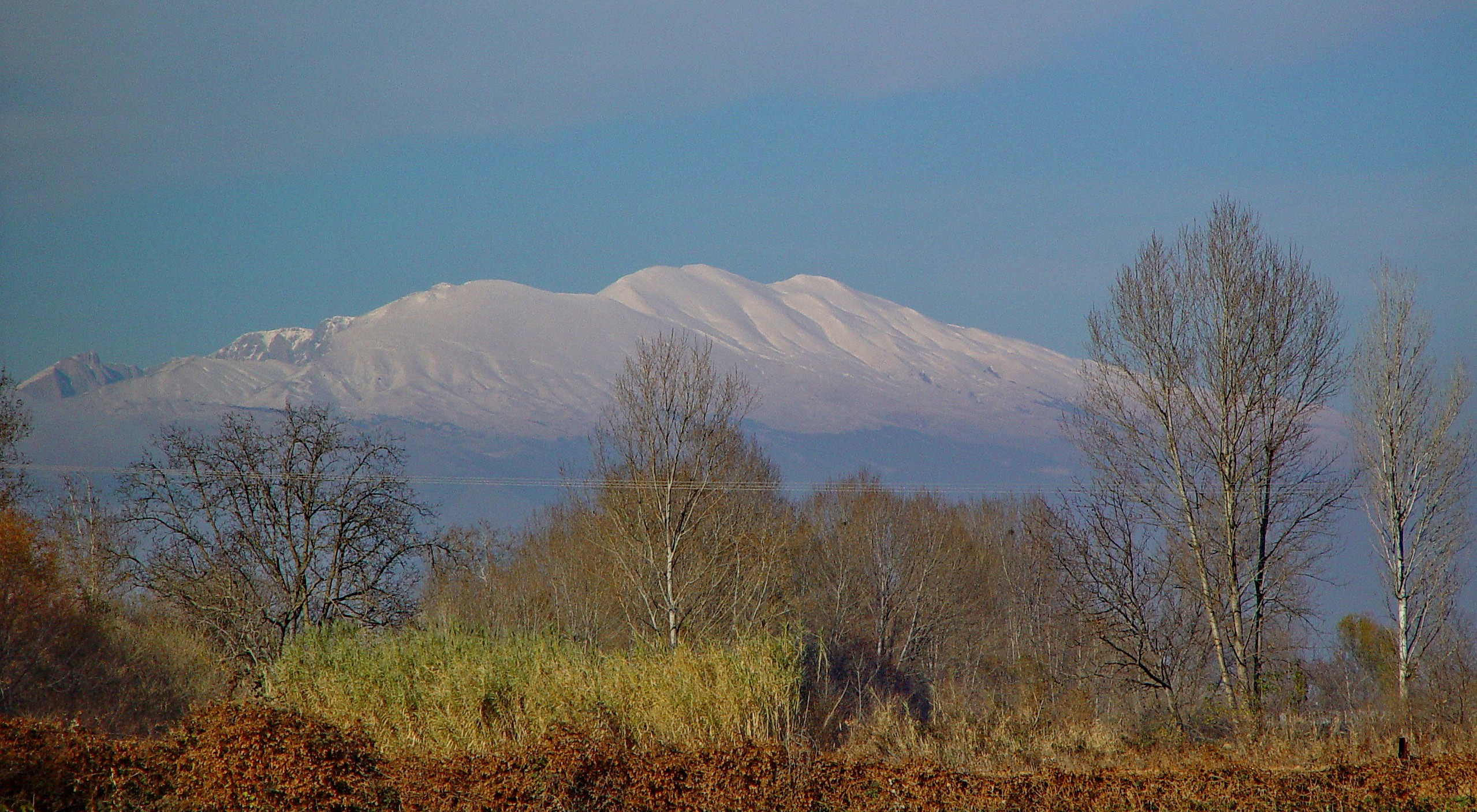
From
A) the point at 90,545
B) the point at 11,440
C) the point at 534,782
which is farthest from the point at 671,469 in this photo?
Result: the point at 90,545

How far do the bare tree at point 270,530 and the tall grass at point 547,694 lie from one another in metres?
12.4

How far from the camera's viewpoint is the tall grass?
472 inches

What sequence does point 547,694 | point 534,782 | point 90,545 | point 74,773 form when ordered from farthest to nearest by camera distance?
point 90,545 < point 547,694 < point 74,773 < point 534,782

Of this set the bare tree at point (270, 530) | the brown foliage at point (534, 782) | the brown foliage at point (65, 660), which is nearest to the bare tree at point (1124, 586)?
the brown foliage at point (534, 782)

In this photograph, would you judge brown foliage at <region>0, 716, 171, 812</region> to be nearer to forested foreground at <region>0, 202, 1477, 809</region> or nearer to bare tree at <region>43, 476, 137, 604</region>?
forested foreground at <region>0, 202, 1477, 809</region>

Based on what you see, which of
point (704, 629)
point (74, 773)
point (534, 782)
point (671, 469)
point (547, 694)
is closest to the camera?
point (534, 782)

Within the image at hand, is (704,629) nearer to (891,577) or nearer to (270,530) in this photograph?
(270,530)

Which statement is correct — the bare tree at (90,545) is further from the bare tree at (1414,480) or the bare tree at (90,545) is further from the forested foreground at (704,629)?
the bare tree at (1414,480)

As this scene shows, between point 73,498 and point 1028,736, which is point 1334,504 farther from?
point 73,498

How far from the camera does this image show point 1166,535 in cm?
2503

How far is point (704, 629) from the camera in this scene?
2475 centimetres

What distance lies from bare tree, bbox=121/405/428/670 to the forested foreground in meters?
0.09

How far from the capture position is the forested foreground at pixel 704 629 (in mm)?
9781

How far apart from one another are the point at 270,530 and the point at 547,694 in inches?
661
